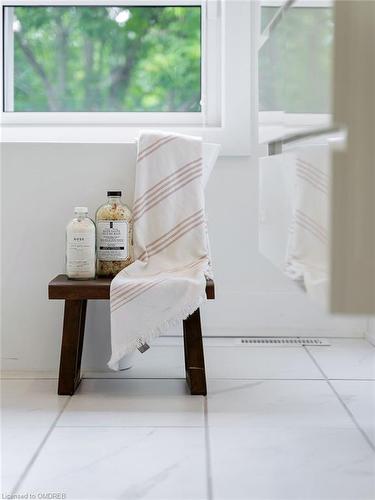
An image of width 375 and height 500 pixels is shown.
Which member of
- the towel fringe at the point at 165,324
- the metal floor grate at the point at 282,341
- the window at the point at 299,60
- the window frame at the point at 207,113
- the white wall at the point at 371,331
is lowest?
the metal floor grate at the point at 282,341

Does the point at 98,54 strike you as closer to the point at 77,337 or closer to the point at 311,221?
the point at 77,337

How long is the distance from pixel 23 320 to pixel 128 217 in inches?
17.5

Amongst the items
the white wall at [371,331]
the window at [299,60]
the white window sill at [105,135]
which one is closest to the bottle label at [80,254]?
the white window sill at [105,135]

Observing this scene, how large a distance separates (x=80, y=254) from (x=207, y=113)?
0.86m

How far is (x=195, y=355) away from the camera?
180 cm

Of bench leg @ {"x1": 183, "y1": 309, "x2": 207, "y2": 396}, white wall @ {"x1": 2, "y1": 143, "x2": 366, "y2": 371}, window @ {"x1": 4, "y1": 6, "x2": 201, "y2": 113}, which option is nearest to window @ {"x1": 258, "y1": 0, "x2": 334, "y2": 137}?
bench leg @ {"x1": 183, "y1": 309, "x2": 207, "y2": 396}

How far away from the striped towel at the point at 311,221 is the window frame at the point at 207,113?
4.90 ft

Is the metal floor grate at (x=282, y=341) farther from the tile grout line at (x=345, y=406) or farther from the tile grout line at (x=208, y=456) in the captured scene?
the tile grout line at (x=208, y=456)

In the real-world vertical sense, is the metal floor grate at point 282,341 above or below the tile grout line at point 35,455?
above

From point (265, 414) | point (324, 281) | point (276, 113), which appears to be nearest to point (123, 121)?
point (265, 414)

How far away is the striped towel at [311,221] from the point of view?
0.75 m

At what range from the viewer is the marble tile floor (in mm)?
1262

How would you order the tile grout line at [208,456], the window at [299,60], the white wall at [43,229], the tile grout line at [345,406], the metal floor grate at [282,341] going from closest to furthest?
1. the window at [299,60]
2. the tile grout line at [208,456]
3. the tile grout line at [345,406]
4. the white wall at [43,229]
5. the metal floor grate at [282,341]

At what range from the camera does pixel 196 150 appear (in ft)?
6.43
